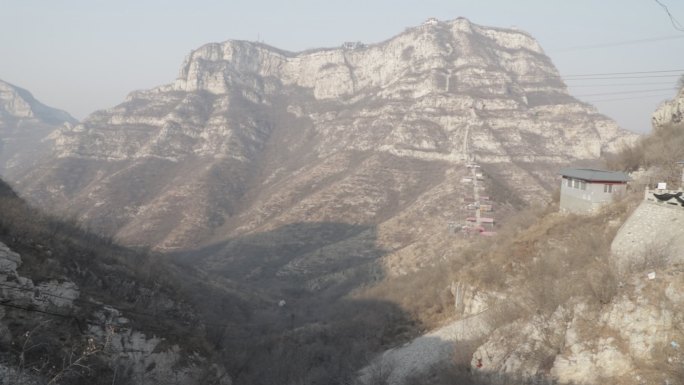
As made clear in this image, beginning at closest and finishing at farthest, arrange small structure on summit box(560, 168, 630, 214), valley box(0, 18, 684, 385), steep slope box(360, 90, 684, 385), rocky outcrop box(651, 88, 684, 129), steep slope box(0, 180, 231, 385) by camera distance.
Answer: steep slope box(360, 90, 684, 385), steep slope box(0, 180, 231, 385), valley box(0, 18, 684, 385), small structure on summit box(560, 168, 630, 214), rocky outcrop box(651, 88, 684, 129)

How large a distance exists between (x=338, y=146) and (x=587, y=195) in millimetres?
107951

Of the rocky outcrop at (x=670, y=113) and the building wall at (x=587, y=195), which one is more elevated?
the rocky outcrop at (x=670, y=113)

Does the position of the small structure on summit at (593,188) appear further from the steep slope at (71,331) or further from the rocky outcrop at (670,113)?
the steep slope at (71,331)

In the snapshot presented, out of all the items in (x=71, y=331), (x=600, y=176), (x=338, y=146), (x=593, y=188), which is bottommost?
(x=338, y=146)

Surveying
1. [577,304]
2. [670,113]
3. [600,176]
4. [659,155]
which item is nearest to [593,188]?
[600,176]

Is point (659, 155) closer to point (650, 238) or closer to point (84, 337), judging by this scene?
point (650, 238)

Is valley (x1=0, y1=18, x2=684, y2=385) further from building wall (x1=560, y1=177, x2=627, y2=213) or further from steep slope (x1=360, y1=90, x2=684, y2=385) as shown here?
building wall (x1=560, y1=177, x2=627, y2=213)

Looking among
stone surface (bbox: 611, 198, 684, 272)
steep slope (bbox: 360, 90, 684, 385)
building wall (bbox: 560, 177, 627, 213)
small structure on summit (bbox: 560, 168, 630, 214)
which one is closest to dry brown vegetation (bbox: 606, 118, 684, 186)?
steep slope (bbox: 360, 90, 684, 385)

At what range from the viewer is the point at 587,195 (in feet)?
98.9

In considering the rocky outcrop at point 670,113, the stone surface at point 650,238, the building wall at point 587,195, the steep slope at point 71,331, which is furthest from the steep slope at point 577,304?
the steep slope at point 71,331

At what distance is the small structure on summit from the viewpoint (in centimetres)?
2939

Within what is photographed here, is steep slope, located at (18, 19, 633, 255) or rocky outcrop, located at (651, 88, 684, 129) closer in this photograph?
rocky outcrop, located at (651, 88, 684, 129)

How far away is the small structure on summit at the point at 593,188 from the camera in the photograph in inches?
1157

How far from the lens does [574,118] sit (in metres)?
134
